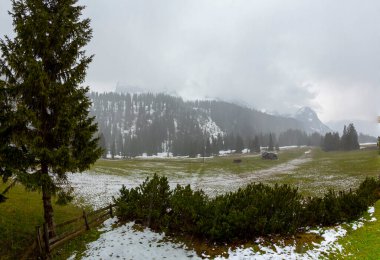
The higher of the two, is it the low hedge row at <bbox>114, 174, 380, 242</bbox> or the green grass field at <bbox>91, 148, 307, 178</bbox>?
the low hedge row at <bbox>114, 174, 380, 242</bbox>

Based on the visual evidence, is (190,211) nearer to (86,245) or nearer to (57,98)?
(86,245)

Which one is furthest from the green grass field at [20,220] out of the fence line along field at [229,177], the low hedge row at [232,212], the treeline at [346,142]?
the treeline at [346,142]

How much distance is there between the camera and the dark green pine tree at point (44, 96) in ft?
48.5

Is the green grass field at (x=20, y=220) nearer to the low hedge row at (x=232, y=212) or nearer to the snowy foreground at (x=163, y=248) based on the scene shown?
the snowy foreground at (x=163, y=248)

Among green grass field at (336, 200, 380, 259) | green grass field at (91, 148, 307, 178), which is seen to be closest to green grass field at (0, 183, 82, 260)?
green grass field at (336, 200, 380, 259)

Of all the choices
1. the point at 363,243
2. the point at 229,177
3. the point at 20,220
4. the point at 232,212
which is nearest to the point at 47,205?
the point at 20,220

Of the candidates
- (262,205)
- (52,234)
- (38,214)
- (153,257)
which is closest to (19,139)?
(52,234)

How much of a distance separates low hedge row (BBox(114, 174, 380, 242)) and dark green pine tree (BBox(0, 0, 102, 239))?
Result: 484 cm

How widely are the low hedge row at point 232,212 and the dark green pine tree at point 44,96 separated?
484 centimetres

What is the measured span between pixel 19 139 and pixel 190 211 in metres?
9.83

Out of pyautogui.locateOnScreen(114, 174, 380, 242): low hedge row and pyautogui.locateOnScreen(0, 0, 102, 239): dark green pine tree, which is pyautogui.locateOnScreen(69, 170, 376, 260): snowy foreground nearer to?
pyautogui.locateOnScreen(114, 174, 380, 242): low hedge row

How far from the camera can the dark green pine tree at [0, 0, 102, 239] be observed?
14797 millimetres

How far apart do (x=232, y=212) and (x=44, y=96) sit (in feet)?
38.7

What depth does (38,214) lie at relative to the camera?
933 inches
